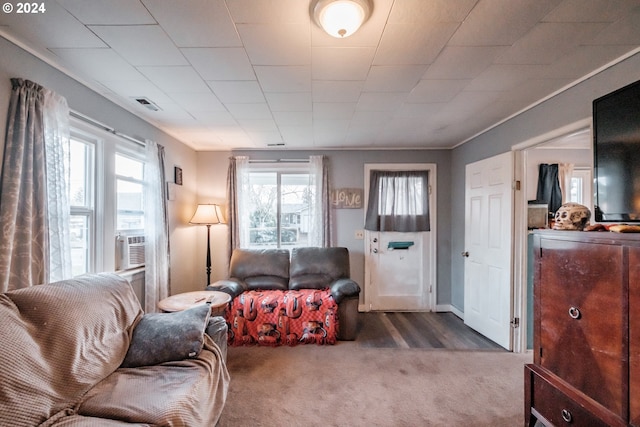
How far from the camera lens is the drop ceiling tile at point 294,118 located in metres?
2.67

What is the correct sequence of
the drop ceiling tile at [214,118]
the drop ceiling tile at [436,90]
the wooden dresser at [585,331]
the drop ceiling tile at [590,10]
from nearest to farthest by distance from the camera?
the wooden dresser at [585,331] → the drop ceiling tile at [590,10] → the drop ceiling tile at [436,90] → the drop ceiling tile at [214,118]

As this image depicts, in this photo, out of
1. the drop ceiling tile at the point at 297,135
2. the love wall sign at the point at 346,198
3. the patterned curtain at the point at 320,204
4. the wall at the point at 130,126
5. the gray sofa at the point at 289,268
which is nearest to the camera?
the wall at the point at 130,126

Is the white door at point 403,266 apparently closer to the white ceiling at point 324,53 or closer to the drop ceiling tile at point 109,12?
the white ceiling at point 324,53

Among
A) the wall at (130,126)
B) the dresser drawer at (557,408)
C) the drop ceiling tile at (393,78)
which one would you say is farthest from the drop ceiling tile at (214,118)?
the dresser drawer at (557,408)

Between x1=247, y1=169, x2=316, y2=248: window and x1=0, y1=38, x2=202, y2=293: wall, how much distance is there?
89 cm

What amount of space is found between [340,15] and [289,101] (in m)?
1.17

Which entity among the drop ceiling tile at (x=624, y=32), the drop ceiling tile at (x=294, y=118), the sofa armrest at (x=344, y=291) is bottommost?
the sofa armrest at (x=344, y=291)

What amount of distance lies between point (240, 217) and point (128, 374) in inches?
102

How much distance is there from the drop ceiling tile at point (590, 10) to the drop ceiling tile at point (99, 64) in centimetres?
245

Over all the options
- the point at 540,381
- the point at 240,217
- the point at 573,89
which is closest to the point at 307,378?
the point at 540,381

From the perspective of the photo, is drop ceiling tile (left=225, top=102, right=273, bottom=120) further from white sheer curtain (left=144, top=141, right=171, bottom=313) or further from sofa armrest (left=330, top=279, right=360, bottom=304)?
sofa armrest (left=330, top=279, right=360, bottom=304)

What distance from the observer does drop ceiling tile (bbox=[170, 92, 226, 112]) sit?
2267 millimetres

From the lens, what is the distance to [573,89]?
80.3 inches

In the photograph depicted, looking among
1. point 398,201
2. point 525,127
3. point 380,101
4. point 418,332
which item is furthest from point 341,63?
point 418,332
